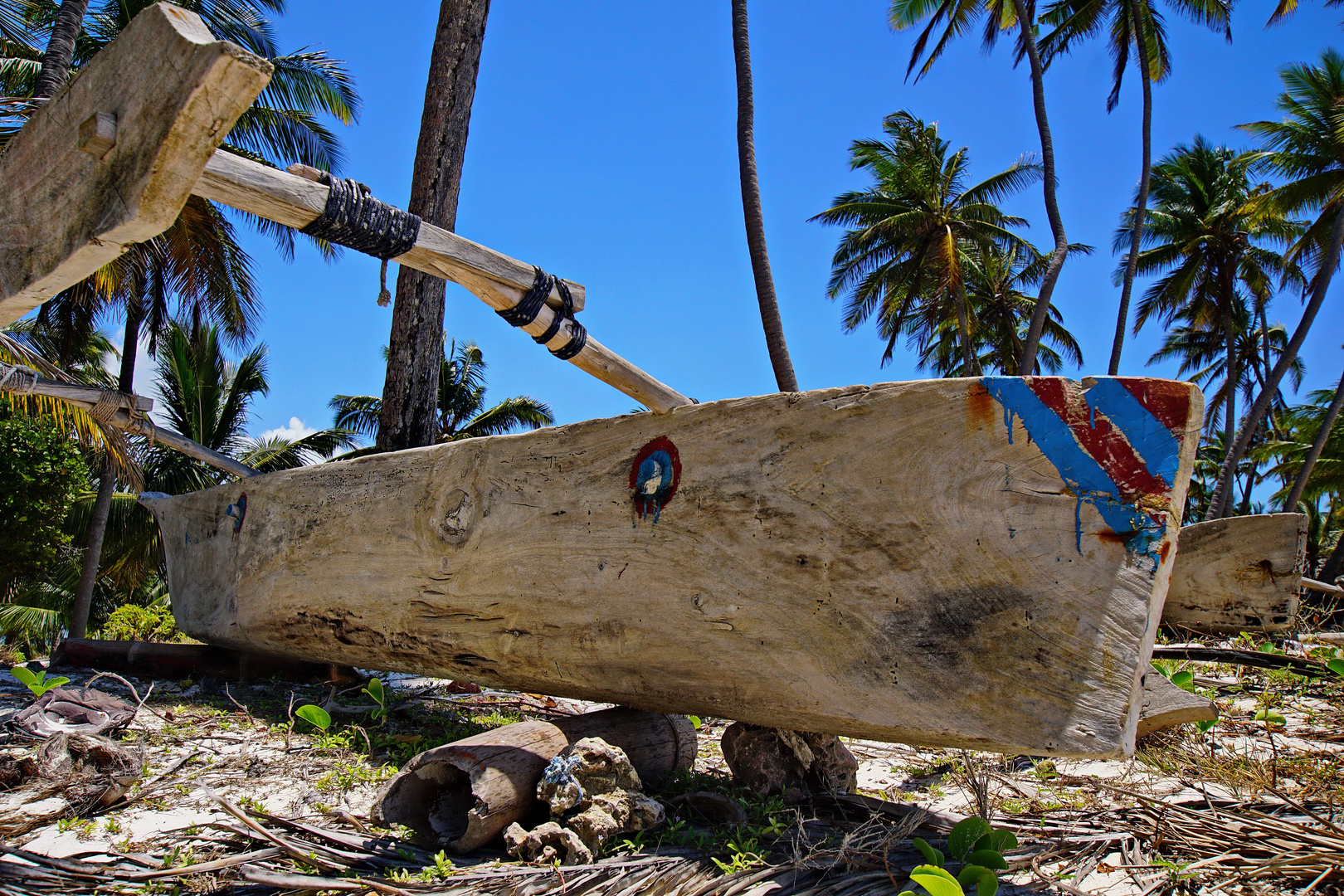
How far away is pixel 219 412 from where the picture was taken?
583 inches

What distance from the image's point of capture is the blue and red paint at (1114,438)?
2000mm

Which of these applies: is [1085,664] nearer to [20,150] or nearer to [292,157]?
[20,150]

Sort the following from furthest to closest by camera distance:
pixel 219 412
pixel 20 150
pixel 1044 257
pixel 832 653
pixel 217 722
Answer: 1. pixel 1044 257
2. pixel 219 412
3. pixel 217 722
4. pixel 832 653
5. pixel 20 150

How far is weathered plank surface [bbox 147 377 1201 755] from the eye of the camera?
2020 millimetres

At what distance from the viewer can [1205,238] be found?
51.4 feet

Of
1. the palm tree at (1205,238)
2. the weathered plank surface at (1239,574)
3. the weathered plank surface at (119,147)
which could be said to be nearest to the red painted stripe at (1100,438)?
the weathered plank surface at (119,147)

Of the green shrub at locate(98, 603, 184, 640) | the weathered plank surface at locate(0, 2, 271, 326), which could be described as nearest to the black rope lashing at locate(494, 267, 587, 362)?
the weathered plank surface at locate(0, 2, 271, 326)

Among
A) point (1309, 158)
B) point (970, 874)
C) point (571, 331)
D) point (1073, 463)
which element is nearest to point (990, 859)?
point (970, 874)

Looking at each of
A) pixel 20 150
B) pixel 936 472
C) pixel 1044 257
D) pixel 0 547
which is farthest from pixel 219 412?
pixel 1044 257

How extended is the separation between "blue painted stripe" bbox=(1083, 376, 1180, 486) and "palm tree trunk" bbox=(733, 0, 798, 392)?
10.8 feet

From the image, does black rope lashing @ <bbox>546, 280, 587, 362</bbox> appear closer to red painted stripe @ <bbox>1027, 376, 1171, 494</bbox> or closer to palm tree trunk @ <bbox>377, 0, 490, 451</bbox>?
red painted stripe @ <bbox>1027, 376, 1171, 494</bbox>

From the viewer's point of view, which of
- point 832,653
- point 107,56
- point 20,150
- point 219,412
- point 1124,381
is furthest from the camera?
point 219,412

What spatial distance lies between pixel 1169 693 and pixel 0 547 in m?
11.9

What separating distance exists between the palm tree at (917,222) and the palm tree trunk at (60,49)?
12309 mm
